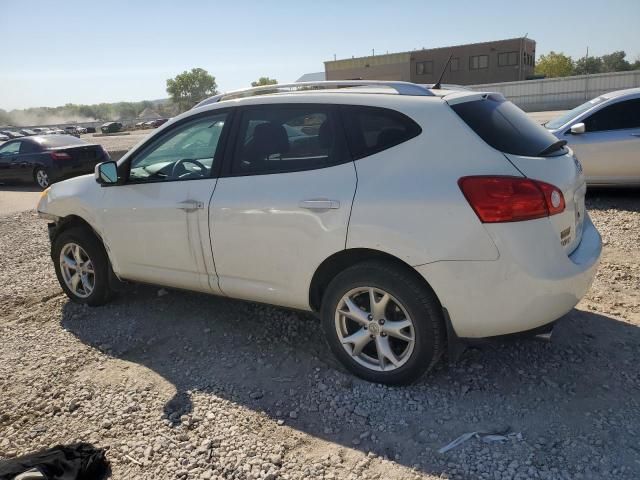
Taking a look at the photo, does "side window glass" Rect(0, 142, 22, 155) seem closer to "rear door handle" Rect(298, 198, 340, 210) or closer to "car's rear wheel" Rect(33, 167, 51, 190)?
"car's rear wheel" Rect(33, 167, 51, 190)

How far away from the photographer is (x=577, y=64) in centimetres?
8744

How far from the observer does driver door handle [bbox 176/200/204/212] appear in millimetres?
3766

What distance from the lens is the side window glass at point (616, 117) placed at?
297 inches

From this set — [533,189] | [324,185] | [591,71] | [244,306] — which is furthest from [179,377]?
[591,71]

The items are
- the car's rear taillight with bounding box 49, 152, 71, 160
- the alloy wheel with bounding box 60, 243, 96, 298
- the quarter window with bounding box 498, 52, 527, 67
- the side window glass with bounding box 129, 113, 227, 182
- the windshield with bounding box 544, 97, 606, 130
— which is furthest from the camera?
the quarter window with bounding box 498, 52, 527, 67

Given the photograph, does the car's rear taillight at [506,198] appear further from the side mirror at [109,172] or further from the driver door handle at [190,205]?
the side mirror at [109,172]

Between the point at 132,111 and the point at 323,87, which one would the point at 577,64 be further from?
the point at 132,111

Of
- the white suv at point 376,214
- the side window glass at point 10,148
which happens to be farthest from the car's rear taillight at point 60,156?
the white suv at point 376,214

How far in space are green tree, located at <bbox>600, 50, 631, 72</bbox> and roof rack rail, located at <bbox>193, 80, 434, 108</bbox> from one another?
299ft

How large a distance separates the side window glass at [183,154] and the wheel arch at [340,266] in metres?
1.14

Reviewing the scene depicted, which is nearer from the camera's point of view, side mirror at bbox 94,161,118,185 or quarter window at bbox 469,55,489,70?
side mirror at bbox 94,161,118,185

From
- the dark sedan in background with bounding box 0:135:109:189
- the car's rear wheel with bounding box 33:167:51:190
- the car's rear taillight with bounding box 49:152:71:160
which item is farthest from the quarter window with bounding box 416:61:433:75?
the car's rear wheel with bounding box 33:167:51:190

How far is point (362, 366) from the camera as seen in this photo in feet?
10.9

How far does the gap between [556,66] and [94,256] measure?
92.7 meters
